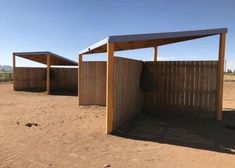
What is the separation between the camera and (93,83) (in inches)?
417

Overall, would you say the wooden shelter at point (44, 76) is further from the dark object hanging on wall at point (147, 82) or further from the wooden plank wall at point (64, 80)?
the dark object hanging on wall at point (147, 82)

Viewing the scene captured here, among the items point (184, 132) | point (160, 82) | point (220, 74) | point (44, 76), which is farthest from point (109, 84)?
point (44, 76)

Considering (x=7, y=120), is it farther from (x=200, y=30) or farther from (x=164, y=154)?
(x=200, y=30)

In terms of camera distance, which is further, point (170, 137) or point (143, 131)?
point (143, 131)

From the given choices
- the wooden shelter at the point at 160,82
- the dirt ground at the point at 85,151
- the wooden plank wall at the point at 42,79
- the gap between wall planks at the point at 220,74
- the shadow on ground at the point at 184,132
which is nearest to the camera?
the dirt ground at the point at 85,151

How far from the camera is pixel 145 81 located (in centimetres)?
892

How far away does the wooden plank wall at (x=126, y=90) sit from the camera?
21.5 feet

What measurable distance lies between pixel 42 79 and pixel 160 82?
1269 centimetres

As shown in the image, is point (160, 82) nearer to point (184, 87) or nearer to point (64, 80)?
point (184, 87)

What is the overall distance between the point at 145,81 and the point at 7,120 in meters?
5.00

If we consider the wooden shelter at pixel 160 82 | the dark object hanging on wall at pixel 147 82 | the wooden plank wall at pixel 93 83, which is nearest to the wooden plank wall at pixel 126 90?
the wooden shelter at pixel 160 82

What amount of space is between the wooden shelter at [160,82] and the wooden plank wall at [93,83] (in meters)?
0.10

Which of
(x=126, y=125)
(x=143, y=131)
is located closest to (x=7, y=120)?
(x=126, y=125)

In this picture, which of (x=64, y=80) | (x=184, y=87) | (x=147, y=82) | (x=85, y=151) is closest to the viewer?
(x=85, y=151)
